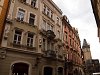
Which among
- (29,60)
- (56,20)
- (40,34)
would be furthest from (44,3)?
(29,60)

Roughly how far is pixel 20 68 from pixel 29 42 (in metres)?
3.70

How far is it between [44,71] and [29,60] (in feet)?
11.1

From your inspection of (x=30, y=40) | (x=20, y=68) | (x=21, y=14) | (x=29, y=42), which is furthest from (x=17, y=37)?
(x=20, y=68)

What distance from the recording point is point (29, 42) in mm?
18781

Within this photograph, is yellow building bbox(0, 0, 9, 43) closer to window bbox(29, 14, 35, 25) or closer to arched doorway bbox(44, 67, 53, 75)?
window bbox(29, 14, 35, 25)

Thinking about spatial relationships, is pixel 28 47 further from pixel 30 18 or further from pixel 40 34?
pixel 30 18

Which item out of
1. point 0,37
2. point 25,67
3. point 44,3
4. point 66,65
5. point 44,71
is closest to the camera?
point 0,37

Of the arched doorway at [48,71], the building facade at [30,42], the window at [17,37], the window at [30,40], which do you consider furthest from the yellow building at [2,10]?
the arched doorway at [48,71]

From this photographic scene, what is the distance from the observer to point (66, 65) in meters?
25.6

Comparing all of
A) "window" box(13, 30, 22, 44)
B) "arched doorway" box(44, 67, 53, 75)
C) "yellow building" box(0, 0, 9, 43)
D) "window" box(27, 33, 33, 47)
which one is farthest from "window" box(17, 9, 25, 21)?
"arched doorway" box(44, 67, 53, 75)

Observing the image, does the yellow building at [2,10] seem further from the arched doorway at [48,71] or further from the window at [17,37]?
the arched doorway at [48,71]

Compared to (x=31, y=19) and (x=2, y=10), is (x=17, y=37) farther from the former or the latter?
(x=31, y=19)

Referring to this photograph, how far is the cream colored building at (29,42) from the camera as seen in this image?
16109 mm

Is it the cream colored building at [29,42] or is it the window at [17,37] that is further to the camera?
the window at [17,37]
